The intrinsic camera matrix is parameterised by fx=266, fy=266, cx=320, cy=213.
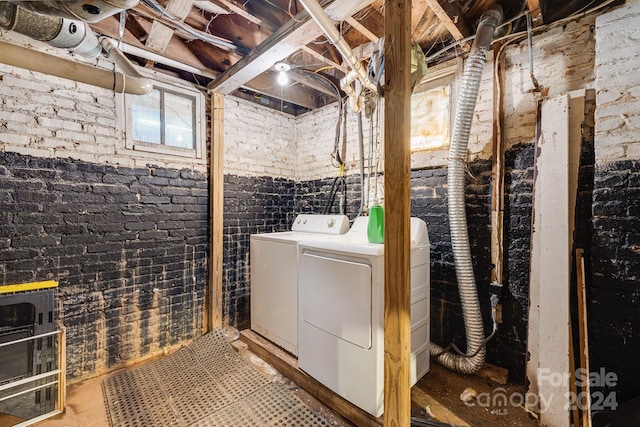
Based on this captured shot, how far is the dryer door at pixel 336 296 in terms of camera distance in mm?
1689

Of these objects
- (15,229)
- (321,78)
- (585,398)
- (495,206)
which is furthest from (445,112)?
(15,229)

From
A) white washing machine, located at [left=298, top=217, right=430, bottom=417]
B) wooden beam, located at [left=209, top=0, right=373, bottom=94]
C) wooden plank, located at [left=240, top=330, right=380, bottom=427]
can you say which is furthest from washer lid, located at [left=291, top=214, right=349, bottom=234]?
wooden beam, located at [left=209, top=0, right=373, bottom=94]

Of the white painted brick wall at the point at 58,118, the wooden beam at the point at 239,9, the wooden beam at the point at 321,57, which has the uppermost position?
the wooden beam at the point at 239,9

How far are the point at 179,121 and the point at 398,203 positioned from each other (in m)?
2.47

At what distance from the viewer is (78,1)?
1135 mm

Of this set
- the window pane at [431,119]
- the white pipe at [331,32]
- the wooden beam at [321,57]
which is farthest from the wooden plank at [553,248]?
the wooden beam at [321,57]

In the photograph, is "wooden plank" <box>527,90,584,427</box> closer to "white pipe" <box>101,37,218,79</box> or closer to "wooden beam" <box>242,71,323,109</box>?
"wooden beam" <box>242,71,323,109</box>

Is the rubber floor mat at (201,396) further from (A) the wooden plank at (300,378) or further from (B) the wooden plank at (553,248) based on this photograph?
(B) the wooden plank at (553,248)

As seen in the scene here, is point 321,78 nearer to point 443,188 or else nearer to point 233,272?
point 443,188

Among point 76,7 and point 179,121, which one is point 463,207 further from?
point 179,121

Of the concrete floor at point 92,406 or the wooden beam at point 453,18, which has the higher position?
the wooden beam at point 453,18

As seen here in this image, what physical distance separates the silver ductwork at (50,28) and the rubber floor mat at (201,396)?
2.41 metres

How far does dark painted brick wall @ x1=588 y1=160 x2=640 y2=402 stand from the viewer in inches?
61.4

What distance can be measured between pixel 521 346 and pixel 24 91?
162 inches
